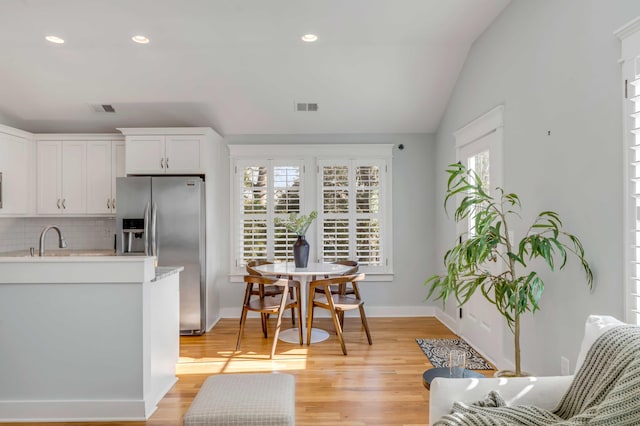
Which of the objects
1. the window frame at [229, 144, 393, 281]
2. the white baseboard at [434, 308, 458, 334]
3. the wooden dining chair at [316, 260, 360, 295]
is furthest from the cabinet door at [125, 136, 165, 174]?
the white baseboard at [434, 308, 458, 334]

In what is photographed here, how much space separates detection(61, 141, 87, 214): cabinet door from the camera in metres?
4.93

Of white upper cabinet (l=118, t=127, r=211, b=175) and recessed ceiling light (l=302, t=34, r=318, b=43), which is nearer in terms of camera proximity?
recessed ceiling light (l=302, t=34, r=318, b=43)

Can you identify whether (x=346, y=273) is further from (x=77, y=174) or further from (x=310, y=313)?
(x=77, y=174)

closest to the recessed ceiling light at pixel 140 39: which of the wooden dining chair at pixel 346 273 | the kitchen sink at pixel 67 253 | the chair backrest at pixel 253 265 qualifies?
the kitchen sink at pixel 67 253

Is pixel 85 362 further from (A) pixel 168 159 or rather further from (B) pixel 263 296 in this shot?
(A) pixel 168 159

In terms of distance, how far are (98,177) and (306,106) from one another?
2.60 metres

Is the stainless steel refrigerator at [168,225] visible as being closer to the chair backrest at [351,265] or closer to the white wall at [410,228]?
the chair backrest at [351,265]

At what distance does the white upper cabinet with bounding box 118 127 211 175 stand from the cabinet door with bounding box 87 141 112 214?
374 mm

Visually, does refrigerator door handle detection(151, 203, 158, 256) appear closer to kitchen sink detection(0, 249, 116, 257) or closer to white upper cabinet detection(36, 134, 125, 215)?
kitchen sink detection(0, 249, 116, 257)

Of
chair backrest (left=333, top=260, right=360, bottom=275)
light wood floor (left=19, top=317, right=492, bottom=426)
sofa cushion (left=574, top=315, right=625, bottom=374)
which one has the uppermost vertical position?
sofa cushion (left=574, top=315, right=625, bottom=374)

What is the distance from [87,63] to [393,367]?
415 centimetres

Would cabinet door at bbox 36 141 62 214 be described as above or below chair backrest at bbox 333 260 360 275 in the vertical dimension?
above

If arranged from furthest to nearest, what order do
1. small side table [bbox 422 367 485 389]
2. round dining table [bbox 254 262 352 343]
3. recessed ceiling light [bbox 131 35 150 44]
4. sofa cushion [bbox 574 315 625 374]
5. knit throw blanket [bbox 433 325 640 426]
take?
round dining table [bbox 254 262 352 343] → recessed ceiling light [bbox 131 35 150 44] → small side table [bbox 422 367 485 389] → sofa cushion [bbox 574 315 625 374] → knit throw blanket [bbox 433 325 640 426]

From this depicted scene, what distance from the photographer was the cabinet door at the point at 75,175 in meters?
4.93
